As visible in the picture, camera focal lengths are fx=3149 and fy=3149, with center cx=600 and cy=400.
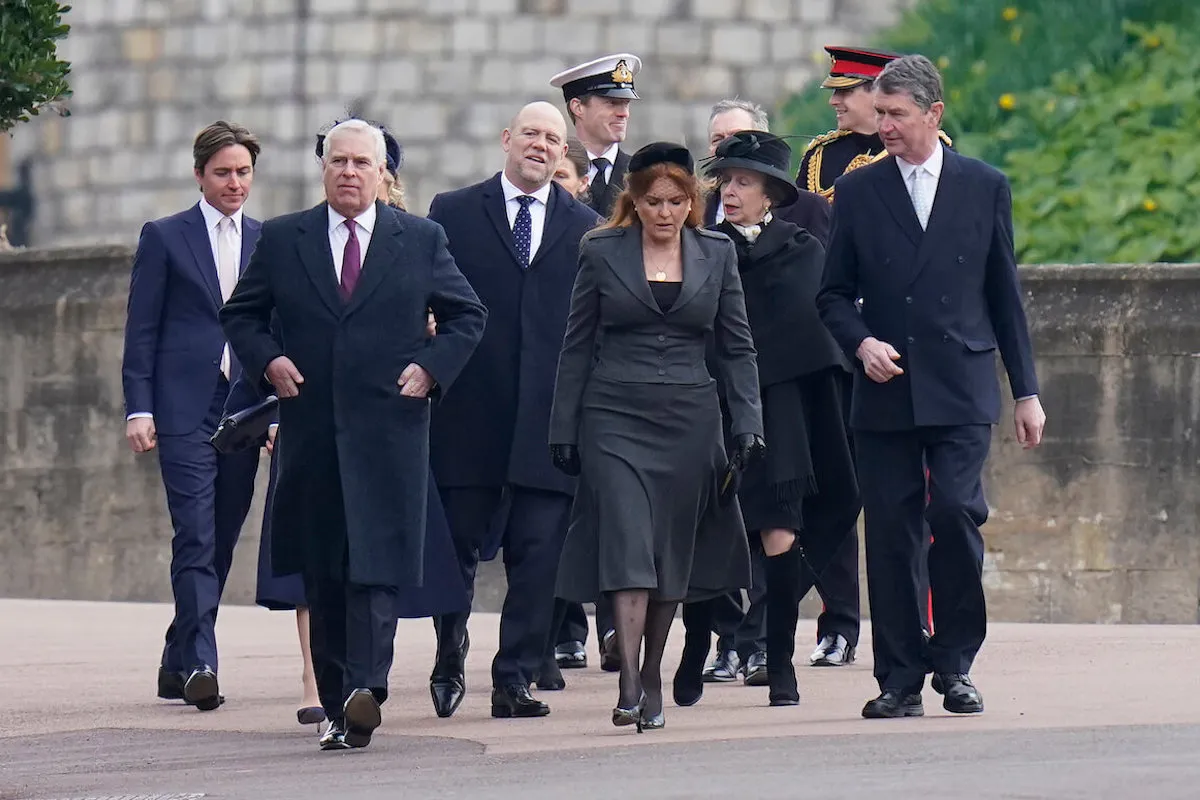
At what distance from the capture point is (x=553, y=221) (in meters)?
10.3

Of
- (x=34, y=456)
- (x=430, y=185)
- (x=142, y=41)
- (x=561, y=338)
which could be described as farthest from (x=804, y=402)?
(x=142, y=41)

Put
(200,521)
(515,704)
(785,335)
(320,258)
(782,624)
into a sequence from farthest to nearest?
(200,521) < (785,335) < (782,624) < (515,704) < (320,258)

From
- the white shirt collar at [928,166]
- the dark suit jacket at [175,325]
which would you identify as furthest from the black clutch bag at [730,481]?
the dark suit jacket at [175,325]

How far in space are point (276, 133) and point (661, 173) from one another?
39.5ft

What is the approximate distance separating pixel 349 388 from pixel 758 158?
1.92 m

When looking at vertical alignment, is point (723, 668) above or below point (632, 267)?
below

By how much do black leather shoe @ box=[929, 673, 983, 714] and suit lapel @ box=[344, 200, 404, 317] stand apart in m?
2.03

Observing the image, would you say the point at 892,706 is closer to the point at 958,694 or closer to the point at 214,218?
the point at 958,694

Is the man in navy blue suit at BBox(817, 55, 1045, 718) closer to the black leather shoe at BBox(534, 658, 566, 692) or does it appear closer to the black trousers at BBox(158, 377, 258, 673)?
the black leather shoe at BBox(534, 658, 566, 692)

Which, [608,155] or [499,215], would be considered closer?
[499,215]

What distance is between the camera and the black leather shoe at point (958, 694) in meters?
9.27

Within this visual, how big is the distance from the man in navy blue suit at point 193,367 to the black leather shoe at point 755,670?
185 centimetres

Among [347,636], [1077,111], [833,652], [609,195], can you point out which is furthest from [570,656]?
[1077,111]

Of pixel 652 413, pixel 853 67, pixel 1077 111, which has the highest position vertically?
pixel 1077 111
